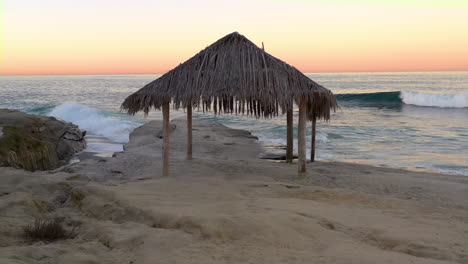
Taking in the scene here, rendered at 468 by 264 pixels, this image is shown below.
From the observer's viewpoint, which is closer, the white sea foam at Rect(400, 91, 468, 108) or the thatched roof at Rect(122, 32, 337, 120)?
the thatched roof at Rect(122, 32, 337, 120)

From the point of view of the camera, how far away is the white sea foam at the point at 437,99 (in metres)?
36.2

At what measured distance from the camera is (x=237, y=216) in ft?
17.8

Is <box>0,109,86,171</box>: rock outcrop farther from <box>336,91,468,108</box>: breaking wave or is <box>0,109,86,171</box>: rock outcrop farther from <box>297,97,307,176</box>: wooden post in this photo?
<box>336,91,468,108</box>: breaking wave

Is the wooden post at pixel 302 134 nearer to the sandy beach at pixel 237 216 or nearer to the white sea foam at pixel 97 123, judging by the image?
the sandy beach at pixel 237 216

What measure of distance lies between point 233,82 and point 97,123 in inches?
643

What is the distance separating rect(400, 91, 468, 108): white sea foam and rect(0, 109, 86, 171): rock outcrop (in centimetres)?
3395

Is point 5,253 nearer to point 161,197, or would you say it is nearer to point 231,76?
point 161,197

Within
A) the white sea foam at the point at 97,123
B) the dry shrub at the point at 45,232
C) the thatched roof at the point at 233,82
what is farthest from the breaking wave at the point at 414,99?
the dry shrub at the point at 45,232

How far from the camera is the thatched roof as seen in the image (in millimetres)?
8008

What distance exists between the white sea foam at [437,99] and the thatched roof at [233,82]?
3263cm

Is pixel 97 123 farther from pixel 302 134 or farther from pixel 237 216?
pixel 237 216

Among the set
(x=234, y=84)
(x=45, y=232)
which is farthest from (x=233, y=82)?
(x=45, y=232)

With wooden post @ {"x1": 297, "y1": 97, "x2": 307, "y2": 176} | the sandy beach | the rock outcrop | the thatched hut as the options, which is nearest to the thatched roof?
the thatched hut

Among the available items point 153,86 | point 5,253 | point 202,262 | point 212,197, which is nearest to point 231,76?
point 153,86
